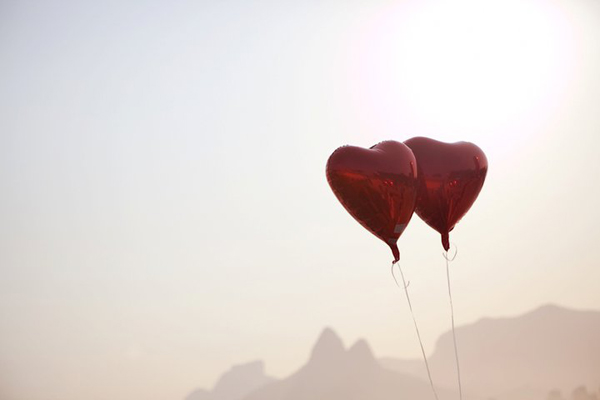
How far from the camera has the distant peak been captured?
13.1 feet

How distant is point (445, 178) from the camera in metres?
2.65

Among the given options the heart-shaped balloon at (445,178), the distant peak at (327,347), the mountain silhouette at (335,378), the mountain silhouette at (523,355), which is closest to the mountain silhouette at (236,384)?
the mountain silhouette at (335,378)

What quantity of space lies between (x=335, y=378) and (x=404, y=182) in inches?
71.7

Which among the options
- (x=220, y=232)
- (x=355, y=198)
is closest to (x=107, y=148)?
(x=220, y=232)

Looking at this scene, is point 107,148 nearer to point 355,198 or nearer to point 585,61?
point 355,198

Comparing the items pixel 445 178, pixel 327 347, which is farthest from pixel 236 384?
pixel 445 178

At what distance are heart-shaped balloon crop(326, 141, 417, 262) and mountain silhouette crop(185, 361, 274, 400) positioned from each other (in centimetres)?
169

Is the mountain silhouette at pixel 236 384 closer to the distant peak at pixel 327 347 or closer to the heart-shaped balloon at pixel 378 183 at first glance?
the distant peak at pixel 327 347

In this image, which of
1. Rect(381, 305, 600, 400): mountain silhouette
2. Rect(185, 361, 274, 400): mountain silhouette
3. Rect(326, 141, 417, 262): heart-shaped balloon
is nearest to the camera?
Rect(326, 141, 417, 262): heart-shaped balloon

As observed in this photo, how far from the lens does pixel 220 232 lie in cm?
403

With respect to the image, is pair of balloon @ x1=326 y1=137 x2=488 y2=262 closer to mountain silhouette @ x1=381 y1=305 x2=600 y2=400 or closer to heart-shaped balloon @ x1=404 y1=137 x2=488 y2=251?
heart-shaped balloon @ x1=404 y1=137 x2=488 y2=251

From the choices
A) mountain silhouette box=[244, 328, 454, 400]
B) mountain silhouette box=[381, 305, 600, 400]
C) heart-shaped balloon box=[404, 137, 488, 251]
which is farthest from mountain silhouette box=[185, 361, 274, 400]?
heart-shaped balloon box=[404, 137, 488, 251]

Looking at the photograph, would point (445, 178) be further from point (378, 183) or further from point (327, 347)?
point (327, 347)

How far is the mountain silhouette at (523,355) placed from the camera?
4.15 meters
